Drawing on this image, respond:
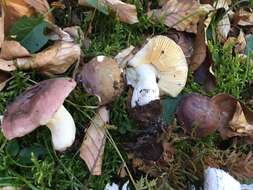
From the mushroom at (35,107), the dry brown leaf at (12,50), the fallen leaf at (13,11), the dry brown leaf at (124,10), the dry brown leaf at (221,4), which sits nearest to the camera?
the mushroom at (35,107)

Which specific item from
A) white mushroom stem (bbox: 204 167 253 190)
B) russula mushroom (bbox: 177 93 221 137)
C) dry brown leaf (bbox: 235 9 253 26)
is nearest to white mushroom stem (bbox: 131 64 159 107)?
russula mushroom (bbox: 177 93 221 137)

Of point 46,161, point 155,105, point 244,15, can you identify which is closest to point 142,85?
point 155,105

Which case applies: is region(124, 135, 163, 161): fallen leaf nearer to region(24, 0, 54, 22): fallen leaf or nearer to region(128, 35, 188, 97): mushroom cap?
region(128, 35, 188, 97): mushroom cap

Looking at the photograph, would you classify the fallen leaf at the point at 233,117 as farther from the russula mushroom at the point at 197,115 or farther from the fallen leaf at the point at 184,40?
the fallen leaf at the point at 184,40

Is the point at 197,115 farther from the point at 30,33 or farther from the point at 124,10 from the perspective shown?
the point at 30,33

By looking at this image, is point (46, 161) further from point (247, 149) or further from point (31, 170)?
point (247, 149)

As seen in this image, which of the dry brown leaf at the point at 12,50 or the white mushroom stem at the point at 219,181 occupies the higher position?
the dry brown leaf at the point at 12,50

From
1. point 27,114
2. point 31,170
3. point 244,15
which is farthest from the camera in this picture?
point 244,15

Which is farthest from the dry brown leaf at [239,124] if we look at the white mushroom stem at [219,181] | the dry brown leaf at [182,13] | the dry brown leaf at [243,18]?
the dry brown leaf at [243,18]
